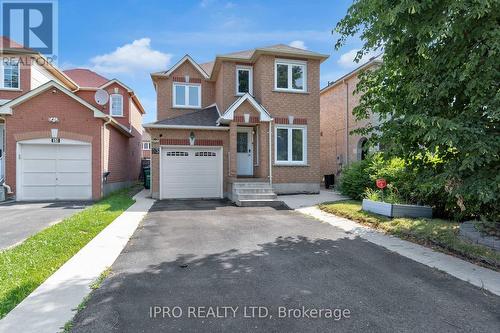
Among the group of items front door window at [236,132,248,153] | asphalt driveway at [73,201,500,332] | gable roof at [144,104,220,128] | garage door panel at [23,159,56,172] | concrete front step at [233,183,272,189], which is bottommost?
asphalt driveway at [73,201,500,332]

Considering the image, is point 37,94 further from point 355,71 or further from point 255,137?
point 355,71

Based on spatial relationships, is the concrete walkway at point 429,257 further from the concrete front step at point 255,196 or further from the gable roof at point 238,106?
the gable roof at point 238,106

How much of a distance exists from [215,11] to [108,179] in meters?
10.0

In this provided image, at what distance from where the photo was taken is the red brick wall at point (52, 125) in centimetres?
1400

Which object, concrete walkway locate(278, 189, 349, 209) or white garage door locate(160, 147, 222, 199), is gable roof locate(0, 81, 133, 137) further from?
concrete walkway locate(278, 189, 349, 209)

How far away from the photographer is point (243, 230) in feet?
25.8

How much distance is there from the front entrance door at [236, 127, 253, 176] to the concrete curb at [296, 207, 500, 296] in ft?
26.1

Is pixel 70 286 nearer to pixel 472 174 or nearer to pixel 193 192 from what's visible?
pixel 472 174

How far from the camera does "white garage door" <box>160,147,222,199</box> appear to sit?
15.1 metres

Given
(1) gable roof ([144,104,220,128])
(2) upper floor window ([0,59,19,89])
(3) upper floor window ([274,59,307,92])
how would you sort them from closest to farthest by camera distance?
(1) gable roof ([144,104,220,128]) < (3) upper floor window ([274,59,307,92]) < (2) upper floor window ([0,59,19,89])

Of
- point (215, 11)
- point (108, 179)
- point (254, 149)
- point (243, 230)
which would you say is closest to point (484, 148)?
point (243, 230)

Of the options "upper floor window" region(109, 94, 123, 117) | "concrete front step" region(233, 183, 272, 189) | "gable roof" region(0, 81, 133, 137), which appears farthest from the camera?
"upper floor window" region(109, 94, 123, 117)

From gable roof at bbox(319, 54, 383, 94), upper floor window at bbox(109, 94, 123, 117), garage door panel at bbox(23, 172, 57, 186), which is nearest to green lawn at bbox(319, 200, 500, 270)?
gable roof at bbox(319, 54, 383, 94)

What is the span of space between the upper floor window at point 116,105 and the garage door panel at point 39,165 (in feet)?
27.1
